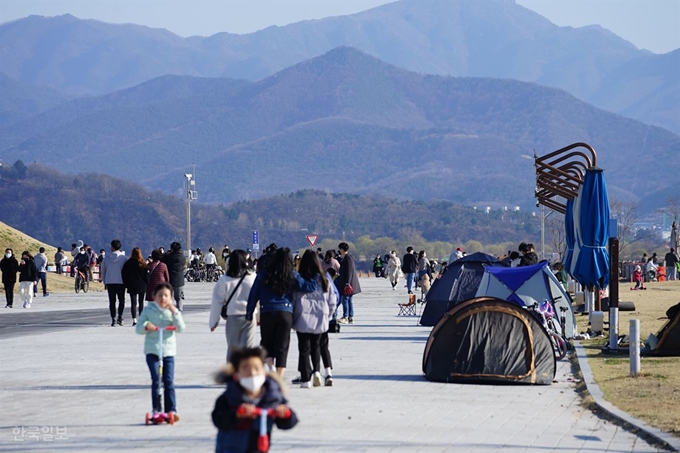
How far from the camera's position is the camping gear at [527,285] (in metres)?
22.0

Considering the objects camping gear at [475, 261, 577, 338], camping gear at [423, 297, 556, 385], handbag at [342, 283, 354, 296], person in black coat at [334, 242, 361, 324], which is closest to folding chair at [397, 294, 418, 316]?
person in black coat at [334, 242, 361, 324]

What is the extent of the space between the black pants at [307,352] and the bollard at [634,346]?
4.00 metres

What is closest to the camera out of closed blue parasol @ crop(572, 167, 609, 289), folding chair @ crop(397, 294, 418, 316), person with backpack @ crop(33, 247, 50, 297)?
closed blue parasol @ crop(572, 167, 609, 289)

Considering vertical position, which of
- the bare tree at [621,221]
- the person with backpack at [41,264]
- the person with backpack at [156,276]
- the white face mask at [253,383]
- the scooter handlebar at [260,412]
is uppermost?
the bare tree at [621,221]

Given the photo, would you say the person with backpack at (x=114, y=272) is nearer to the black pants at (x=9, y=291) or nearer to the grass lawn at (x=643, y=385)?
the black pants at (x=9, y=291)

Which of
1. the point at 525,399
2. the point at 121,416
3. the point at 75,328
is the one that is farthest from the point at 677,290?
the point at 121,416

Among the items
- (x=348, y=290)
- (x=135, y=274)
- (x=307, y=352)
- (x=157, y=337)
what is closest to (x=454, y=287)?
(x=348, y=290)

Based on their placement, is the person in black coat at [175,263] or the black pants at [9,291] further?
the black pants at [9,291]

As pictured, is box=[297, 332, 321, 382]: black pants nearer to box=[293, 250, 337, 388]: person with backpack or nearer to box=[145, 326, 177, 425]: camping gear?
box=[293, 250, 337, 388]: person with backpack

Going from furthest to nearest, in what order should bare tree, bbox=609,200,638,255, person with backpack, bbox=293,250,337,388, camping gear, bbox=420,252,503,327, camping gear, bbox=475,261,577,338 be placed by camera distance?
1. bare tree, bbox=609,200,638,255
2. camping gear, bbox=420,252,503,327
3. camping gear, bbox=475,261,577,338
4. person with backpack, bbox=293,250,337,388

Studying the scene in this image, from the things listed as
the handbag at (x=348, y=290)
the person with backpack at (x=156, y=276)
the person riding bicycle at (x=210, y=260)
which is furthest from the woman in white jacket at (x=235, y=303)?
the person riding bicycle at (x=210, y=260)

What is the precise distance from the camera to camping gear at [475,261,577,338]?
21969 millimetres

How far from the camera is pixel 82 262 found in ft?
154

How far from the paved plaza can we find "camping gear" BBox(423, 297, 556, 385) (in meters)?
0.31
